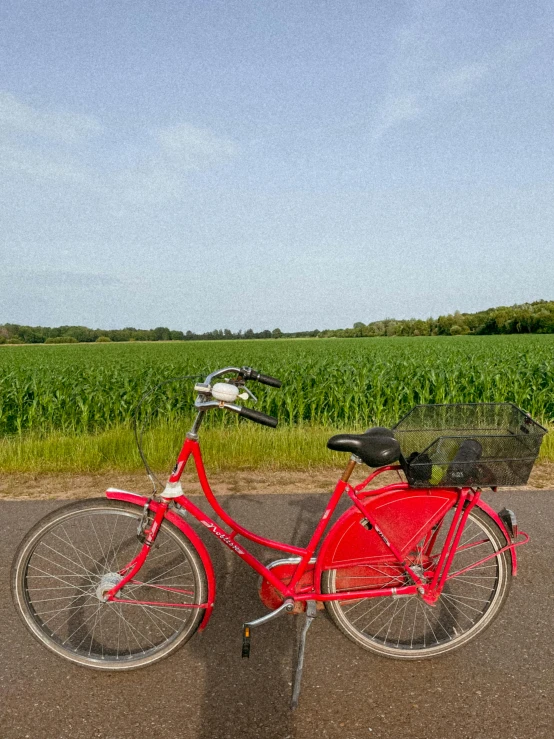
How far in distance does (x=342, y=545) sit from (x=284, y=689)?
0.72 m

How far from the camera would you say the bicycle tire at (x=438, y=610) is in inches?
106

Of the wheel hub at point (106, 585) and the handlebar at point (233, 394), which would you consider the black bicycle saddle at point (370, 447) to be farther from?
the wheel hub at point (106, 585)

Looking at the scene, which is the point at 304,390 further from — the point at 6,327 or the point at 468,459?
the point at 6,327

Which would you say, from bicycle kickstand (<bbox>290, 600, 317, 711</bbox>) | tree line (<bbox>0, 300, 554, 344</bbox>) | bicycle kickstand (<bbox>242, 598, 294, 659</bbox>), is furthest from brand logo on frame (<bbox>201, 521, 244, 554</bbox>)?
tree line (<bbox>0, 300, 554, 344</bbox>)

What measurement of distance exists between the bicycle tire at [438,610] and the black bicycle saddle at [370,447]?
2.02ft

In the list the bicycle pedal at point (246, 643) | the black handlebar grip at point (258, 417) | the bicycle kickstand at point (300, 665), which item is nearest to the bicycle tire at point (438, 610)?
the bicycle kickstand at point (300, 665)

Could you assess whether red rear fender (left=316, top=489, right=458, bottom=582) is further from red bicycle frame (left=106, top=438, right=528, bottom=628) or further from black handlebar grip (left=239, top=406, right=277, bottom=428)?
black handlebar grip (left=239, top=406, right=277, bottom=428)

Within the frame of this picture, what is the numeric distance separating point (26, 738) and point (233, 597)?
1.38 meters

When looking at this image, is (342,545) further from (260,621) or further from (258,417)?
(258,417)

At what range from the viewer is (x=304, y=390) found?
1024 cm

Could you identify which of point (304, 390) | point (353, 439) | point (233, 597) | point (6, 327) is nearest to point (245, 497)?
point (233, 597)

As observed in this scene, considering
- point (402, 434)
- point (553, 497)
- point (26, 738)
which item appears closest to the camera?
point (26, 738)

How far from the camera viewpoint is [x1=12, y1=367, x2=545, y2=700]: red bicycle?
2512 millimetres

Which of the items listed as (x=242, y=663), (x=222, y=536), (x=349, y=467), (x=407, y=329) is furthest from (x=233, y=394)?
(x=407, y=329)
